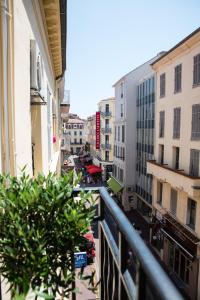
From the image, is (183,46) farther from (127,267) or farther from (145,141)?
(127,267)

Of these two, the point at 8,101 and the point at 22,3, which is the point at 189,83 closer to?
the point at 22,3

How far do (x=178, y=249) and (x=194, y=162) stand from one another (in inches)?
229

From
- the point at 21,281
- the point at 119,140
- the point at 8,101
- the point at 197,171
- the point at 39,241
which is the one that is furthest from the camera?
the point at 119,140

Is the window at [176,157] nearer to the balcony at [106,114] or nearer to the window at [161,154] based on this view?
the window at [161,154]

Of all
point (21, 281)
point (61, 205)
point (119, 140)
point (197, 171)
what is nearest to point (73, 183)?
point (61, 205)

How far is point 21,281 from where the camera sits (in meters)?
1.62

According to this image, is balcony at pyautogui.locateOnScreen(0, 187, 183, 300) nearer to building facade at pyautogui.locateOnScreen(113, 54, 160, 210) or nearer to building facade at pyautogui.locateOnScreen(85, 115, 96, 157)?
building facade at pyautogui.locateOnScreen(113, 54, 160, 210)

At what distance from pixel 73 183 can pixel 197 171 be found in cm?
1285

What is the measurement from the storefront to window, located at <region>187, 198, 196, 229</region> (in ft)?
1.58

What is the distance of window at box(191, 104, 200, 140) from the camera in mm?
13539

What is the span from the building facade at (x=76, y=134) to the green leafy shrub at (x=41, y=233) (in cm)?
7783

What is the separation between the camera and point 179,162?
1585cm

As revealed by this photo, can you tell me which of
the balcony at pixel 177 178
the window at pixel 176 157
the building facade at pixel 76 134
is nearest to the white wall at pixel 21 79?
the balcony at pixel 177 178

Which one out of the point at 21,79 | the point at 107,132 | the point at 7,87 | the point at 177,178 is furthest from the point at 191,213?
the point at 107,132
